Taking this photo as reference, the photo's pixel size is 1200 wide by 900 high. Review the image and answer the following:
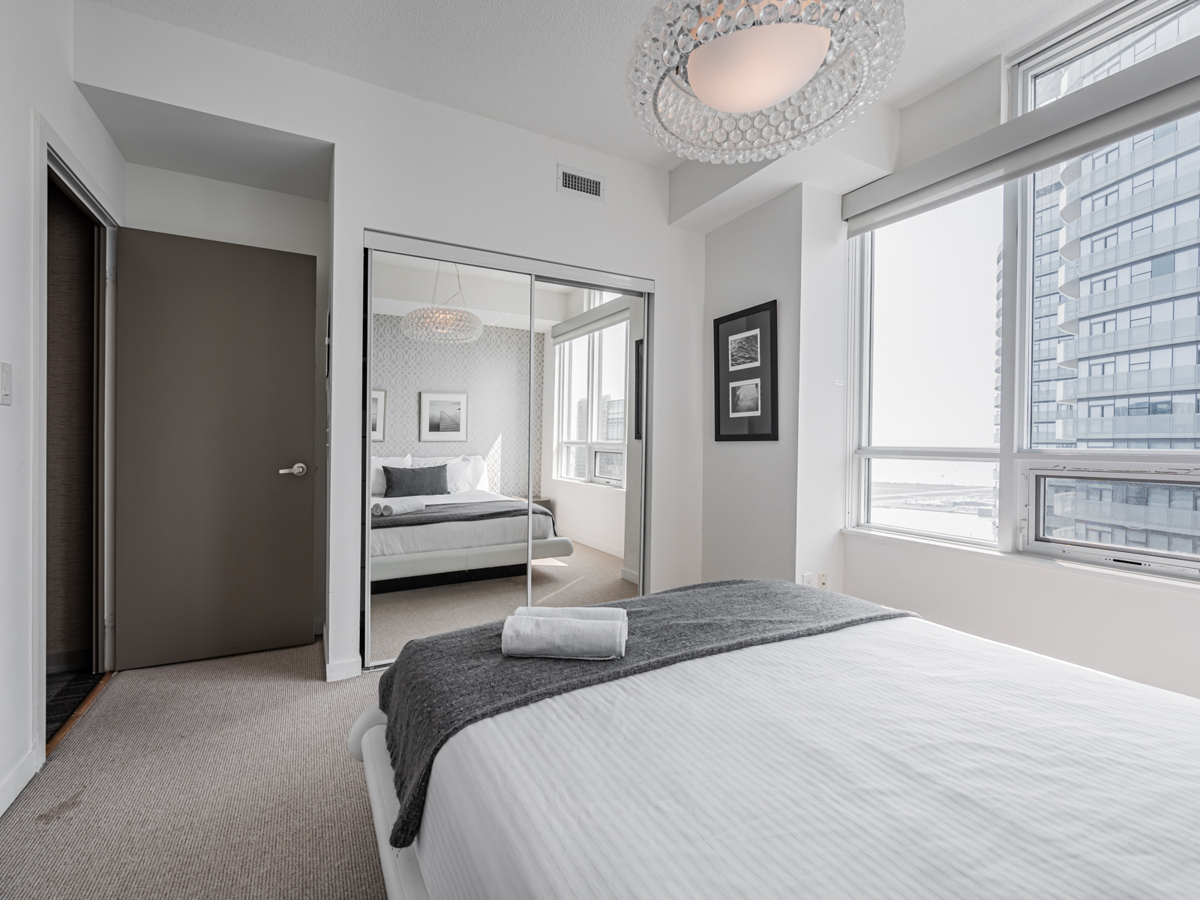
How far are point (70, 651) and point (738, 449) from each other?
3.55m

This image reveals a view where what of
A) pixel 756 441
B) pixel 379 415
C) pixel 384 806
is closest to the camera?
pixel 384 806

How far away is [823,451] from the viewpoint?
3.22 m

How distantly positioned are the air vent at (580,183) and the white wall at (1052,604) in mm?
2494

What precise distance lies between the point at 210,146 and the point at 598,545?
2.88 m

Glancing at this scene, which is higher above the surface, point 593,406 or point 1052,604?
point 593,406

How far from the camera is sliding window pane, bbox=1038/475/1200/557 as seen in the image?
2.12 metres

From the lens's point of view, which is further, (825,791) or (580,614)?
(580,614)

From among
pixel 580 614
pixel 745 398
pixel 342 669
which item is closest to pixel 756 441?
pixel 745 398

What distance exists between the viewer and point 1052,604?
2.37 meters

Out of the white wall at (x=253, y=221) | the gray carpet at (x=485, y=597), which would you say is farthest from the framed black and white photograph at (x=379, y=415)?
the gray carpet at (x=485, y=597)

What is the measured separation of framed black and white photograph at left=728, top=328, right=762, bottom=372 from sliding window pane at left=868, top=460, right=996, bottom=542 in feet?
→ 2.88

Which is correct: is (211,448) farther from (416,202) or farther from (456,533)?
(416,202)

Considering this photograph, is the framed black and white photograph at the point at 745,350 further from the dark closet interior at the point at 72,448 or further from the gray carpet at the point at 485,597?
the dark closet interior at the point at 72,448

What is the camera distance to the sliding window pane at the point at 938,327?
2.73 m
